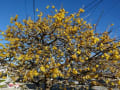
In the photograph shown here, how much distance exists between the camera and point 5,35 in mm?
4125

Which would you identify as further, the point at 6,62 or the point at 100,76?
the point at 6,62

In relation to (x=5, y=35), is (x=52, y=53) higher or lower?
lower

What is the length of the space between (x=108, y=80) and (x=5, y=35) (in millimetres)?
3560

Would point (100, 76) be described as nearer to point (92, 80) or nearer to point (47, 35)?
point (92, 80)

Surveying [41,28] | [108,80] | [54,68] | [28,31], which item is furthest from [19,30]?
[108,80]

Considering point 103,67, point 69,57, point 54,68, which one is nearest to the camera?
point 54,68

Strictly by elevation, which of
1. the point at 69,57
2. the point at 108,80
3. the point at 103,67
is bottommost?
the point at 108,80

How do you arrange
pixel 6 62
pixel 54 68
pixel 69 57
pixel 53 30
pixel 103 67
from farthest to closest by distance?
1. pixel 53 30
2. pixel 6 62
3. pixel 69 57
4. pixel 103 67
5. pixel 54 68

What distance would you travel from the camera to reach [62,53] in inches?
135

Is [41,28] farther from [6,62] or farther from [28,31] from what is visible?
[6,62]

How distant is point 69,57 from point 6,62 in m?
1.96

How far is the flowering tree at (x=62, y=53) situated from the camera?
3.19 metres

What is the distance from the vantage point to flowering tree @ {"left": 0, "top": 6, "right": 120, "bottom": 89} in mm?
3192

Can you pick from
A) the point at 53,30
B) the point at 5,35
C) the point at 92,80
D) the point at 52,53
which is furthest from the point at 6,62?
the point at 92,80
